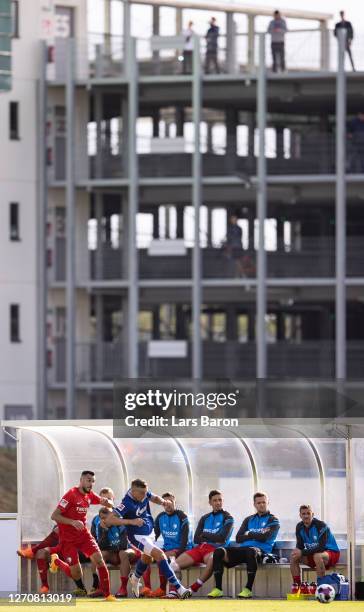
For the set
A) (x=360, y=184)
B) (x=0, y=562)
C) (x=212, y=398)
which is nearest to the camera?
(x=212, y=398)

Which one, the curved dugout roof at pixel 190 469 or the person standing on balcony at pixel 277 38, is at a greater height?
the person standing on balcony at pixel 277 38

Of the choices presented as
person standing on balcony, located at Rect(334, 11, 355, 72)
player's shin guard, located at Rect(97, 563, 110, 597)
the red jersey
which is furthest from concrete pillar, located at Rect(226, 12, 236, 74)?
player's shin guard, located at Rect(97, 563, 110, 597)

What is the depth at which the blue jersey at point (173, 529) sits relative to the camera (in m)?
Answer: 24.7

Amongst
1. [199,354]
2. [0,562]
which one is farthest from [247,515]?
[199,354]

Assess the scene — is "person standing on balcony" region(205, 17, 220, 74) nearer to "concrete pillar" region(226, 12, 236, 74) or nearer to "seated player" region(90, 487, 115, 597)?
"concrete pillar" region(226, 12, 236, 74)

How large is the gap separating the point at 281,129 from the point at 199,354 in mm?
6953

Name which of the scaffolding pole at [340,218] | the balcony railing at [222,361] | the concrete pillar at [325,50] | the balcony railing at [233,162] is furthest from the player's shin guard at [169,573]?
the concrete pillar at [325,50]

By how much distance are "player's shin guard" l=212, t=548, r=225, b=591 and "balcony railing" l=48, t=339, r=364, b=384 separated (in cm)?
3037

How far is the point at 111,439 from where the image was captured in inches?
1000

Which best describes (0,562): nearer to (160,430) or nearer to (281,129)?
(160,430)

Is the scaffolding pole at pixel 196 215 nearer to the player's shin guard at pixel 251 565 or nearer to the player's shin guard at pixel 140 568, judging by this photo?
the player's shin guard at pixel 251 565

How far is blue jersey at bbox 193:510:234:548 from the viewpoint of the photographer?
2447 centimetres

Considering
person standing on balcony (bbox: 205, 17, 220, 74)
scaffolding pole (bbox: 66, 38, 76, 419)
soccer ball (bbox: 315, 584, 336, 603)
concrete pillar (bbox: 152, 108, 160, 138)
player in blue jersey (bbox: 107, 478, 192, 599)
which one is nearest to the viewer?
soccer ball (bbox: 315, 584, 336, 603)

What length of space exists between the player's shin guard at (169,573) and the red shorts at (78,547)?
77cm
